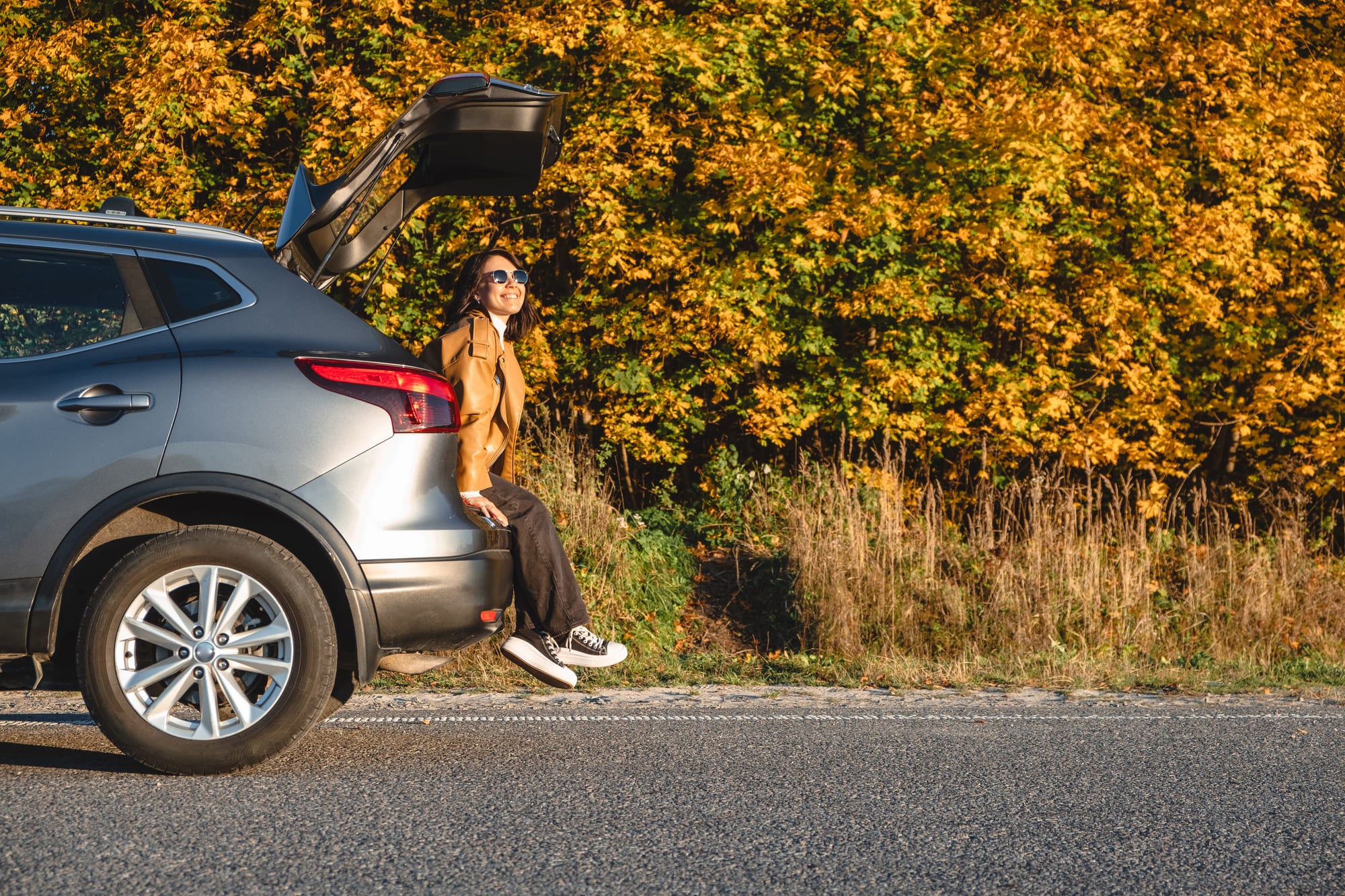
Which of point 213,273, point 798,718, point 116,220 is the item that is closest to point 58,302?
point 116,220

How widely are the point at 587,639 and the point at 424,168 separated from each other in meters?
2.12

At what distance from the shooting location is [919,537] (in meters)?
9.21

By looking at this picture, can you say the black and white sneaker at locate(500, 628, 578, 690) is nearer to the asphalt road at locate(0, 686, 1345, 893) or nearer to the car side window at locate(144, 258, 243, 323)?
the asphalt road at locate(0, 686, 1345, 893)

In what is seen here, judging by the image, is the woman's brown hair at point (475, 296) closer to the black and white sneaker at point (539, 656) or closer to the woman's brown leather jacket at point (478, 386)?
the woman's brown leather jacket at point (478, 386)

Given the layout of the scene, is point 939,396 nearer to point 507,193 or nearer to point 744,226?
point 744,226

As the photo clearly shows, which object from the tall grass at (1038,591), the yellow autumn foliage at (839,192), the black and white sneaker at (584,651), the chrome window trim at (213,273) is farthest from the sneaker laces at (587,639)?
the yellow autumn foliage at (839,192)

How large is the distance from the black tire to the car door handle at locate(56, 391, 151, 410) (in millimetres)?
437

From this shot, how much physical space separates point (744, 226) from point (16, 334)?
9.59m

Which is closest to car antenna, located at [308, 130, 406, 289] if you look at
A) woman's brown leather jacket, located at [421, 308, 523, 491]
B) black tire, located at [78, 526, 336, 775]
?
woman's brown leather jacket, located at [421, 308, 523, 491]

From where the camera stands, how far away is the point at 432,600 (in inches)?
171

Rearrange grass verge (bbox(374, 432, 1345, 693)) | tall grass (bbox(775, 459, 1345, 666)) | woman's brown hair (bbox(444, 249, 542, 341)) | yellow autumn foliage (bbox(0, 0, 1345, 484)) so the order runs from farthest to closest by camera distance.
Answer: yellow autumn foliage (bbox(0, 0, 1345, 484))
tall grass (bbox(775, 459, 1345, 666))
grass verge (bbox(374, 432, 1345, 693))
woman's brown hair (bbox(444, 249, 542, 341))

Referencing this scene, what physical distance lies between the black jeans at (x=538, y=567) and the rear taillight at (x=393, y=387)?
984mm

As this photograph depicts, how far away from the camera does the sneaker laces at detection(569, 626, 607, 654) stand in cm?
542

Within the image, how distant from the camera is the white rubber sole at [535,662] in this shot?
5.30m
